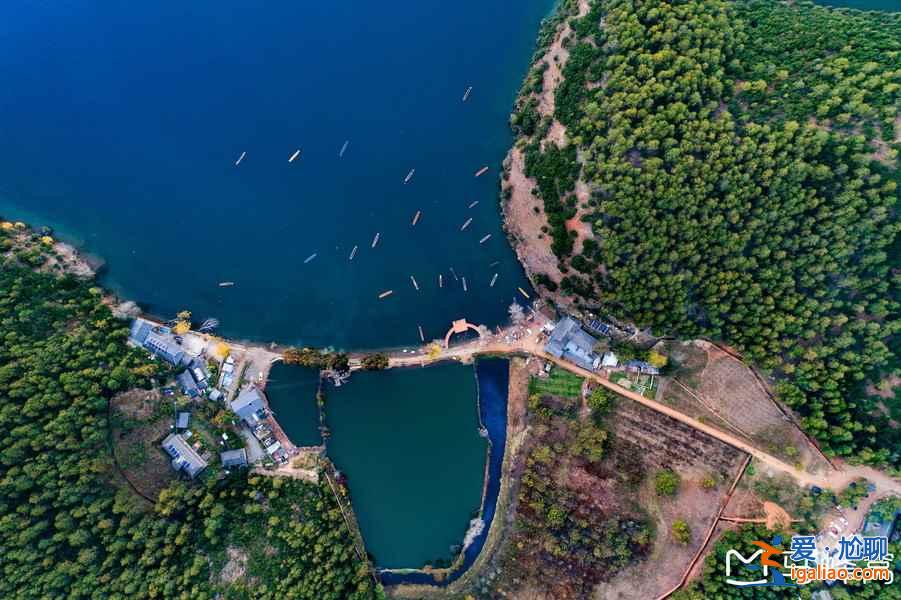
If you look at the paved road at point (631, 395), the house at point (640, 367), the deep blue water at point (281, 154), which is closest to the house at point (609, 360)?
the house at point (640, 367)

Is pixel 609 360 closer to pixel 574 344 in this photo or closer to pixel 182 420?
pixel 574 344

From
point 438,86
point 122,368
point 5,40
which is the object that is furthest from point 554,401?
point 5,40

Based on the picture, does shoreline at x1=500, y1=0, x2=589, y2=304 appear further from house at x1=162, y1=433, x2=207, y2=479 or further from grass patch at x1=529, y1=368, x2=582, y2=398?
house at x1=162, y1=433, x2=207, y2=479

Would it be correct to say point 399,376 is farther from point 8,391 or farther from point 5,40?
point 5,40

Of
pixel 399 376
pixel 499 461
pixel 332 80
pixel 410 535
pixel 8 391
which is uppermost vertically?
pixel 332 80

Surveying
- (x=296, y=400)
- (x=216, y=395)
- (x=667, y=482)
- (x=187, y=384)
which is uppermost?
(x=187, y=384)

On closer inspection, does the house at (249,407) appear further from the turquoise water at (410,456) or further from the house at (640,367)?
the house at (640,367)

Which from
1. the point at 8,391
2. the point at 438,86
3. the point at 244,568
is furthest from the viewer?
the point at 438,86

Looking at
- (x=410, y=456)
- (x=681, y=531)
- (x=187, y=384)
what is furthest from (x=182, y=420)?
(x=681, y=531)
